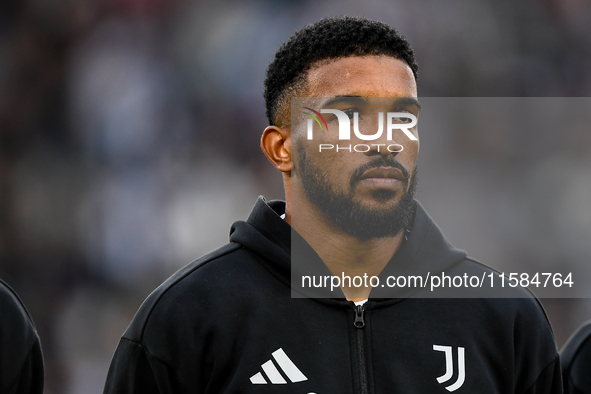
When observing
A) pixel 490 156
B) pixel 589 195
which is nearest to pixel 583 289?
pixel 589 195

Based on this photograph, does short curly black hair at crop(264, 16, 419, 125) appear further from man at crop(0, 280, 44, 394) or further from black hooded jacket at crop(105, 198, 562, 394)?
man at crop(0, 280, 44, 394)

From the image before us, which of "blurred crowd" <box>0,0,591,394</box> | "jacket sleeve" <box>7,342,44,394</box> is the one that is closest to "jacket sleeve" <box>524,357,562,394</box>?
"jacket sleeve" <box>7,342,44,394</box>

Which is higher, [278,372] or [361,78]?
[361,78]

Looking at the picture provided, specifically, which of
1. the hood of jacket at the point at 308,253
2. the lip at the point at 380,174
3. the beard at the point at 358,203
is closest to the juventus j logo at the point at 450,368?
the hood of jacket at the point at 308,253

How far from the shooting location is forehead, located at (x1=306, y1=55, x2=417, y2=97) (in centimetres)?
167

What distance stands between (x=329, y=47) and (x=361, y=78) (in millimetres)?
146

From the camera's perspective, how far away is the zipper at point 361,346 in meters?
1.58

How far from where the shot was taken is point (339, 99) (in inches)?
65.4

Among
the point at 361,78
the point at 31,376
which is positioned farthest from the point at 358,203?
the point at 31,376

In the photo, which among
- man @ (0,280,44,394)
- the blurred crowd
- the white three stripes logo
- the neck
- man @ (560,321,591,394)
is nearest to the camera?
the white three stripes logo

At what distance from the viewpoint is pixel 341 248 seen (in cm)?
179

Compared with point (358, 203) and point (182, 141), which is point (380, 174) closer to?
point (358, 203)

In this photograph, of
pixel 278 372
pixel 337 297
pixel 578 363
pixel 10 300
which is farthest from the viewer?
pixel 578 363

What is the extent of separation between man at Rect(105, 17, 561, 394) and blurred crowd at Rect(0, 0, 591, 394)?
2718 mm
